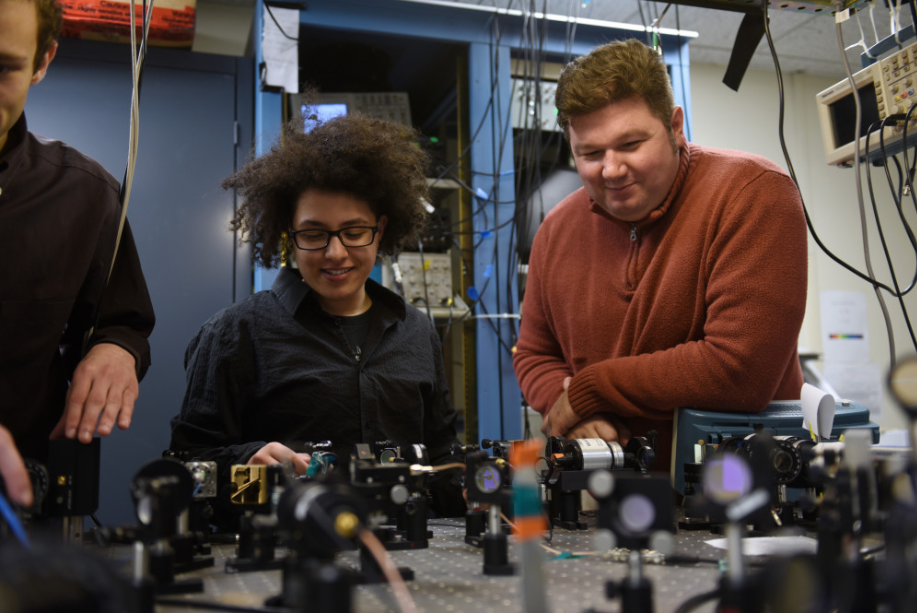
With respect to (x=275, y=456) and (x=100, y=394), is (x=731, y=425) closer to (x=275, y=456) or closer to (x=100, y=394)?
(x=275, y=456)

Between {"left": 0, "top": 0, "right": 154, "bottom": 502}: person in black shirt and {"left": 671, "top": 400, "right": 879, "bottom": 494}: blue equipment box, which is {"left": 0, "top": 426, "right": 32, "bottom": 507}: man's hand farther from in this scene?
{"left": 671, "top": 400, "right": 879, "bottom": 494}: blue equipment box

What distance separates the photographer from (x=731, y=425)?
127 cm

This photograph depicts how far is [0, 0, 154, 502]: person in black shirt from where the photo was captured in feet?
3.33

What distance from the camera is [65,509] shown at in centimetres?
85

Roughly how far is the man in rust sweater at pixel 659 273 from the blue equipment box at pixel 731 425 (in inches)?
1.4

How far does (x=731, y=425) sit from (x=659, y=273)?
0.35 metres

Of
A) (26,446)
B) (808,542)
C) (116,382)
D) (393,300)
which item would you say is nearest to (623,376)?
(808,542)

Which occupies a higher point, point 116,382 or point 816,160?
point 816,160

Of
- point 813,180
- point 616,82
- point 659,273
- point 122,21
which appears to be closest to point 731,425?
point 659,273

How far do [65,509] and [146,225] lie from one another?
1.83m

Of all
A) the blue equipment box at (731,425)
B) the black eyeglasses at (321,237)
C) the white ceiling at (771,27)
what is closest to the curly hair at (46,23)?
the black eyeglasses at (321,237)

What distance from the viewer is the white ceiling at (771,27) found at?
3.36 m

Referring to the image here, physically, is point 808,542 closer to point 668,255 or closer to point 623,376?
point 623,376

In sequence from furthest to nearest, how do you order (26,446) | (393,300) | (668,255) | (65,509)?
1. (393,300)
2. (668,255)
3. (26,446)
4. (65,509)
